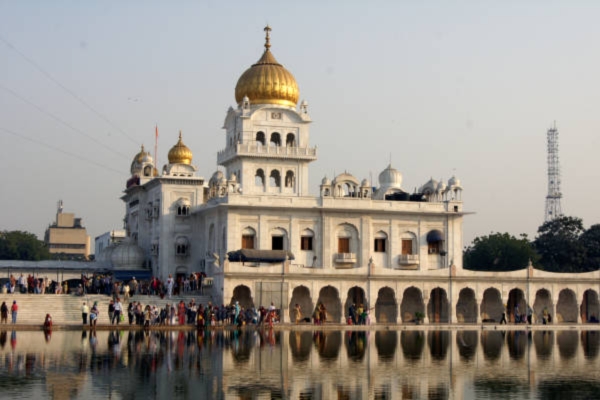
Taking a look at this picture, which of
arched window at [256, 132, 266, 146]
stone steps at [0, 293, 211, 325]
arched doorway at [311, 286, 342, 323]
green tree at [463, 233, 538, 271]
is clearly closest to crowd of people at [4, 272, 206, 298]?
stone steps at [0, 293, 211, 325]

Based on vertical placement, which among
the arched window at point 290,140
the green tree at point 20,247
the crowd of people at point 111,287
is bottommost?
the crowd of people at point 111,287

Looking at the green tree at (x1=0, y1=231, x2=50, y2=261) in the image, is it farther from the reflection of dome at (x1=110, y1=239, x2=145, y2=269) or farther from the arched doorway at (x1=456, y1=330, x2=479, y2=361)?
the arched doorway at (x1=456, y1=330, x2=479, y2=361)

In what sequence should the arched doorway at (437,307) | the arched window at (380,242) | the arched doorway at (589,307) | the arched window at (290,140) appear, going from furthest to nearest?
the arched window at (290,140) < the arched window at (380,242) < the arched doorway at (589,307) < the arched doorway at (437,307)

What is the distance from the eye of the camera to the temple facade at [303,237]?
5606cm

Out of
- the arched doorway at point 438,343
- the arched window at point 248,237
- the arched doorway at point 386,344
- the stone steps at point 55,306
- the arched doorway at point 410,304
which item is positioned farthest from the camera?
the arched window at point 248,237

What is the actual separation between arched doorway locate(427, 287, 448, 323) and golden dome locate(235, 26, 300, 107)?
16029 mm

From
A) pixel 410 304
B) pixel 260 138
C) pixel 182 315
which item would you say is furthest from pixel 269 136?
pixel 182 315

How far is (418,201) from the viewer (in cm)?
6450

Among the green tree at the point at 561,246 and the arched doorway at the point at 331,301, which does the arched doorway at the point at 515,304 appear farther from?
the green tree at the point at 561,246

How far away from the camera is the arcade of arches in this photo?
56.1 metres

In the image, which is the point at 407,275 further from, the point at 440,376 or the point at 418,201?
the point at 440,376

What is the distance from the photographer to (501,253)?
267 ft

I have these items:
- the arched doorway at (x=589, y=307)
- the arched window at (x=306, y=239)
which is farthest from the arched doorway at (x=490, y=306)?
the arched window at (x=306, y=239)

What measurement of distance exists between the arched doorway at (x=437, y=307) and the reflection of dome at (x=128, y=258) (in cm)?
1958
